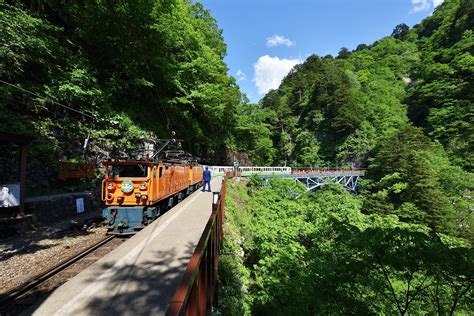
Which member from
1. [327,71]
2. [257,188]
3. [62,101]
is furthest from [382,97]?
[62,101]

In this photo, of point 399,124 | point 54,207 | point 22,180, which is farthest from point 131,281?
point 399,124

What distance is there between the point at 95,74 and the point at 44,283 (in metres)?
13.4

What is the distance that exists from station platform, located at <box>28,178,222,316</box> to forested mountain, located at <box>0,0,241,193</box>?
785 centimetres

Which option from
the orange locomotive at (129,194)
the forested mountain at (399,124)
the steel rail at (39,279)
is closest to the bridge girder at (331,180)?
the forested mountain at (399,124)

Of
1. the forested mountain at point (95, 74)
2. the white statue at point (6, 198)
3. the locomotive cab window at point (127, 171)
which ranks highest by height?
the forested mountain at point (95, 74)

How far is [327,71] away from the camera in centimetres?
7062

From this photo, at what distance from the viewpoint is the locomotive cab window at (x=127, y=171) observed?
916 centimetres

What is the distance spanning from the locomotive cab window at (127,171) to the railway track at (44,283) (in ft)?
8.44

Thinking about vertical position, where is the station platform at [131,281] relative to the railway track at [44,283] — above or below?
above

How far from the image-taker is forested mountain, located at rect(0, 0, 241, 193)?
1124 cm

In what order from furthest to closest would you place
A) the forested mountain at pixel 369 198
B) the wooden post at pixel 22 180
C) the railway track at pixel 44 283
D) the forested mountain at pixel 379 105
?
the forested mountain at pixel 379 105 < the wooden post at pixel 22 180 < the railway track at pixel 44 283 < the forested mountain at pixel 369 198

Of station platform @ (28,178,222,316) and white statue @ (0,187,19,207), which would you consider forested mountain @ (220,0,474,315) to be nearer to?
station platform @ (28,178,222,316)

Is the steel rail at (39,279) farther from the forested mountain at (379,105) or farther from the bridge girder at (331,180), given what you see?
the forested mountain at (379,105)

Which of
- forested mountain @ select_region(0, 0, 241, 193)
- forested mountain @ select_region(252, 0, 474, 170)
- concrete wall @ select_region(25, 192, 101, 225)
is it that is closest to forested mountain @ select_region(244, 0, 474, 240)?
forested mountain @ select_region(252, 0, 474, 170)
